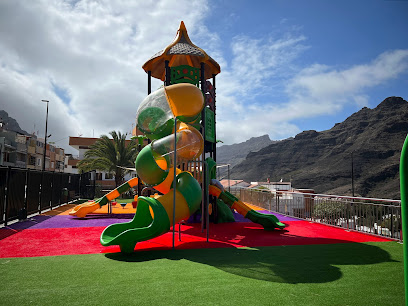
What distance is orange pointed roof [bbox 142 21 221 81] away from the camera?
12.1m

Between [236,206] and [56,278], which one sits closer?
[56,278]

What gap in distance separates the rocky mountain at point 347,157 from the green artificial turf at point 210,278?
69.2 m

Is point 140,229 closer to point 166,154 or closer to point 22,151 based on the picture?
point 166,154

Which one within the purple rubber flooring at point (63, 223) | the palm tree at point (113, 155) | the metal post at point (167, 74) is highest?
the metal post at point (167, 74)

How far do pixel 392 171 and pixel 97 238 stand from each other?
91939 mm

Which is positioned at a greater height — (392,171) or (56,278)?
(392,171)

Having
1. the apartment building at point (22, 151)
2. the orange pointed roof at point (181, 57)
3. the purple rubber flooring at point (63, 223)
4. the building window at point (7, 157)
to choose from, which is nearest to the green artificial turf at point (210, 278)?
the purple rubber flooring at point (63, 223)

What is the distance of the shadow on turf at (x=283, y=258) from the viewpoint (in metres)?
5.19

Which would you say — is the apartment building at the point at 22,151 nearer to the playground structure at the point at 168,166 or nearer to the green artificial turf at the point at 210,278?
the playground structure at the point at 168,166

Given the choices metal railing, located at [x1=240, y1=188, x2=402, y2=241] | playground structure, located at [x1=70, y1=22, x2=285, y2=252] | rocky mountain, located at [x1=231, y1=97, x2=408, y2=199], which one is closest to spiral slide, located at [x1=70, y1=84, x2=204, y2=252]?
playground structure, located at [x1=70, y1=22, x2=285, y2=252]

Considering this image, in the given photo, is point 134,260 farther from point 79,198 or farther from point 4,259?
point 79,198

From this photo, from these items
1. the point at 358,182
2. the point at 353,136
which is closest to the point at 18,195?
the point at 358,182

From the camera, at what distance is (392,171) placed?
8238 centimetres

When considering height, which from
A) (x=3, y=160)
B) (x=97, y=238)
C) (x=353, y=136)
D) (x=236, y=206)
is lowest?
(x=97, y=238)
